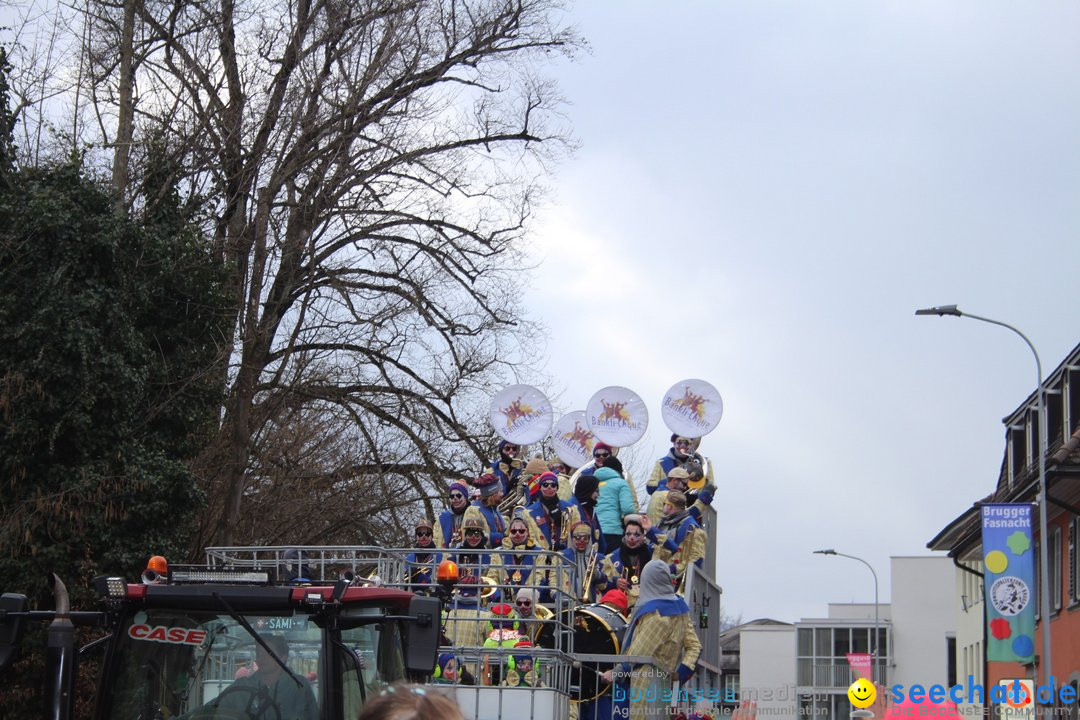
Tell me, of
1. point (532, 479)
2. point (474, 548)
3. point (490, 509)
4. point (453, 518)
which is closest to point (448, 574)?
point (474, 548)

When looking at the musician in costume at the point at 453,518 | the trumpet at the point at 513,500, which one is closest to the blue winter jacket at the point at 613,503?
the trumpet at the point at 513,500

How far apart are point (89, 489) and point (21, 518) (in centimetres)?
88

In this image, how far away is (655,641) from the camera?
11375 millimetres

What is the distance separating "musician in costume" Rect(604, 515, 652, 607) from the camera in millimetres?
14213

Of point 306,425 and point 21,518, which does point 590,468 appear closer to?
point 21,518

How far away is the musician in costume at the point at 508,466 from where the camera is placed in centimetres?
1729

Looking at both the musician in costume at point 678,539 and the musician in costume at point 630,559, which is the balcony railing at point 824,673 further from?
the musician in costume at point 630,559

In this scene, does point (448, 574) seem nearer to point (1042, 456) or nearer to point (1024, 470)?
point (1042, 456)

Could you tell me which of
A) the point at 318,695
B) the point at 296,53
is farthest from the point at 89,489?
the point at 318,695

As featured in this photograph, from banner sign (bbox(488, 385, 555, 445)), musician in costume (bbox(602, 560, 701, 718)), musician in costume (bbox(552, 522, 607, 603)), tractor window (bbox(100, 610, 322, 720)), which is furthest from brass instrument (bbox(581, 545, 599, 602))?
tractor window (bbox(100, 610, 322, 720))

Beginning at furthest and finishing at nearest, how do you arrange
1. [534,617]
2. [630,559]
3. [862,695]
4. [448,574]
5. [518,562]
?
[862,695] → [630,559] → [518,562] → [534,617] → [448,574]

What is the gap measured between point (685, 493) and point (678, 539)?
908 mm

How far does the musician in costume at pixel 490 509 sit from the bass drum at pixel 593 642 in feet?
9.75

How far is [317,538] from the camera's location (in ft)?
80.2
